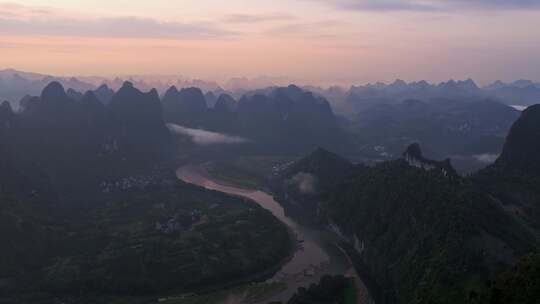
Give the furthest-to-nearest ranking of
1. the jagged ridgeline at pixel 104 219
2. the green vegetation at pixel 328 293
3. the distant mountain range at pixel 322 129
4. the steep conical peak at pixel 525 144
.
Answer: the distant mountain range at pixel 322 129 → the steep conical peak at pixel 525 144 → the jagged ridgeline at pixel 104 219 → the green vegetation at pixel 328 293

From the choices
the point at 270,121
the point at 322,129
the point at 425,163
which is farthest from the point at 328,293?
the point at 270,121

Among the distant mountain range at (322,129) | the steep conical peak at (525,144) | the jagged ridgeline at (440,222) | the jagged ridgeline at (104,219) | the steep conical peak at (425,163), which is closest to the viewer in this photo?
the jagged ridgeline at (440,222)

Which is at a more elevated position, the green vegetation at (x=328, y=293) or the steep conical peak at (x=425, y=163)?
the steep conical peak at (x=425, y=163)

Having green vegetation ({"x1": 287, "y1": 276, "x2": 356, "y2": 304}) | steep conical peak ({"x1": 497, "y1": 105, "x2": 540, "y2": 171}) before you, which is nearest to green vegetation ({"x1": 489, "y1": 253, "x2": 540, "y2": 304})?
green vegetation ({"x1": 287, "y1": 276, "x2": 356, "y2": 304})

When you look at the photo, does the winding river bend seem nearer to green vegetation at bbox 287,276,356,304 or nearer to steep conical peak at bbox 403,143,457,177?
green vegetation at bbox 287,276,356,304

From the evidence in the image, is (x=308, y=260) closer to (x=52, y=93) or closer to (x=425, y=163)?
(x=425, y=163)

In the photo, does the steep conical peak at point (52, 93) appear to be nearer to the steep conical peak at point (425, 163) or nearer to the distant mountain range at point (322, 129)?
the distant mountain range at point (322, 129)

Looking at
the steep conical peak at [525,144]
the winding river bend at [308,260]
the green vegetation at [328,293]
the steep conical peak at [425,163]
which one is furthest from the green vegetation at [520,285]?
the steep conical peak at [525,144]

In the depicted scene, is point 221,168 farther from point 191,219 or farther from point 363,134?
point 363,134
